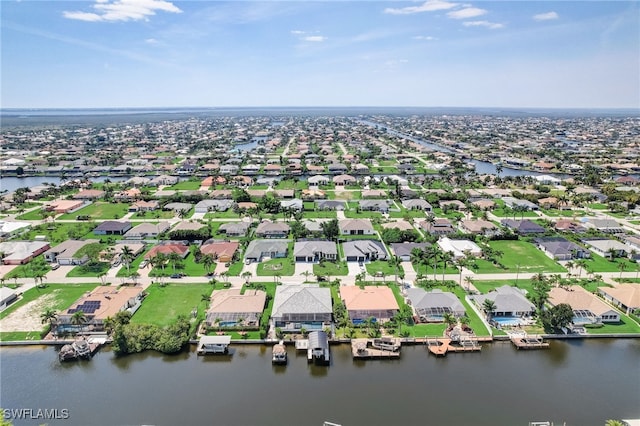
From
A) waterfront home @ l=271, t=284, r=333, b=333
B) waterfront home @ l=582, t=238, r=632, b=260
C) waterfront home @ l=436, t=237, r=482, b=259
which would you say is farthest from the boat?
waterfront home @ l=582, t=238, r=632, b=260

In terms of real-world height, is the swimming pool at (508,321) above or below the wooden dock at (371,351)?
above

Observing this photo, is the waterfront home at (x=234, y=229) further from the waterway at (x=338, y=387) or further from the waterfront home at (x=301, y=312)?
the waterway at (x=338, y=387)

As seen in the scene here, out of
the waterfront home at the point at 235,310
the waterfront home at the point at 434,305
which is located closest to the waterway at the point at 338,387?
the waterfront home at the point at 235,310

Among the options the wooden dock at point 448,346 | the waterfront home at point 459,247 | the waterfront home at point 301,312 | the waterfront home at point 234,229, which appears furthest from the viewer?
the waterfront home at point 234,229

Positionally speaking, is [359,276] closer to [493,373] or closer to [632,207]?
[493,373]

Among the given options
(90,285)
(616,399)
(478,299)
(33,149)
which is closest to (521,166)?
(478,299)

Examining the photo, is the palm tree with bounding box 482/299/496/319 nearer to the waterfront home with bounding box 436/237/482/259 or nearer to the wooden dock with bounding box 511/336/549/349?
the wooden dock with bounding box 511/336/549/349

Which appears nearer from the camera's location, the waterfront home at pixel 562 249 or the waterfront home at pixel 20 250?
the waterfront home at pixel 20 250
